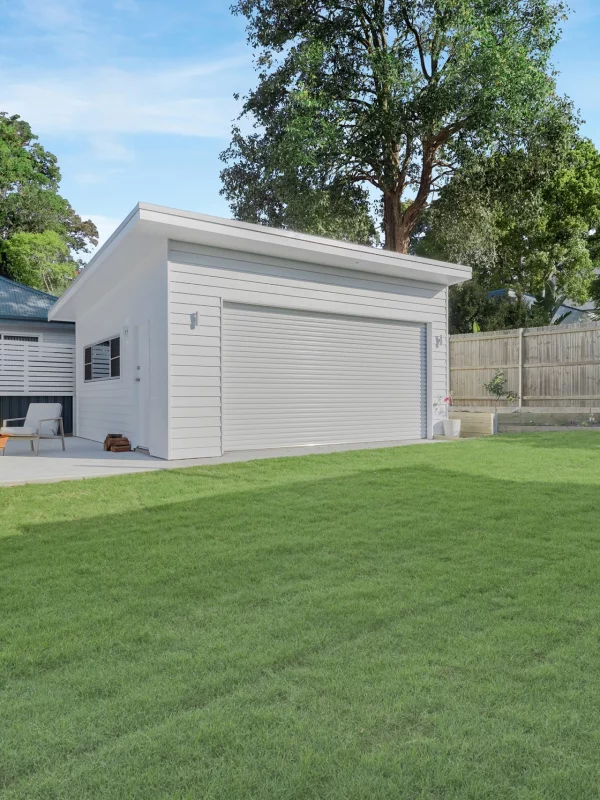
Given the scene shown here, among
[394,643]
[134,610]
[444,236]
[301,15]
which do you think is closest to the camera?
[394,643]

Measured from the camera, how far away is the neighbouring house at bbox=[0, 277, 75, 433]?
14.0 meters

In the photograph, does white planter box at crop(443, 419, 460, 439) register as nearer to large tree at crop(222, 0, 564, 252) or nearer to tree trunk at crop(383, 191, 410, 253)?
large tree at crop(222, 0, 564, 252)

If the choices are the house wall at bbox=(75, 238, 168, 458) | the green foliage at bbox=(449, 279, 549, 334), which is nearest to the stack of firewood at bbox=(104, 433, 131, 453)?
the house wall at bbox=(75, 238, 168, 458)

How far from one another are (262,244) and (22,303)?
29.4 ft

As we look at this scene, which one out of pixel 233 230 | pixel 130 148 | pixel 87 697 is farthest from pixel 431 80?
pixel 87 697

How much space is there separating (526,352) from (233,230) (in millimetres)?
9484

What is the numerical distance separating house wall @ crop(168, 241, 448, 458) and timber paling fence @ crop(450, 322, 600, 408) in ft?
22.5

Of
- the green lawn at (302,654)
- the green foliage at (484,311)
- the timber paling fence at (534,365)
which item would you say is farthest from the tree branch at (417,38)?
the green lawn at (302,654)

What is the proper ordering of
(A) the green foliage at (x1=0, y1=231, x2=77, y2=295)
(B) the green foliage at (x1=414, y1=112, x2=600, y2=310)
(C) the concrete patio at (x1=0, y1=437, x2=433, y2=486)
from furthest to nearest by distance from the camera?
(A) the green foliage at (x1=0, y1=231, x2=77, y2=295) → (B) the green foliage at (x1=414, y1=112, x2=600, y2=310) → (C) the concrete patio at (x1=0, y1=437, x2=433, y2=486)

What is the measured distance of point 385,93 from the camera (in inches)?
627

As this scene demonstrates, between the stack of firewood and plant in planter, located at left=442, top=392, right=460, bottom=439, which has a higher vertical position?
plant in planter, located at left=442, top=392, right=460, bottom=439

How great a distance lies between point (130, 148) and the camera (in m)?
16.8

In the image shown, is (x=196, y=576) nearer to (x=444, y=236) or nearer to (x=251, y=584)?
(x=251, y=584)

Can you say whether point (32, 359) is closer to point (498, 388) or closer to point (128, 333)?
point (128, 333)
